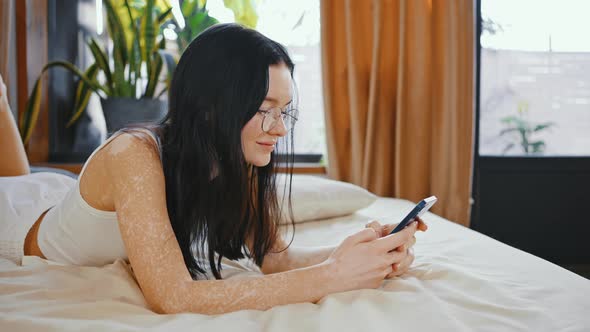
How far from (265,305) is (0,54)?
204 cm

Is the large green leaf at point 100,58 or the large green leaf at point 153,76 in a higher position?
the large green leaf at point 100,58

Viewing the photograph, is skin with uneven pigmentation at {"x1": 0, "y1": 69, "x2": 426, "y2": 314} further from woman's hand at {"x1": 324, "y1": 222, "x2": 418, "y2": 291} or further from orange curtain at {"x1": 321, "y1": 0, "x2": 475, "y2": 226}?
orange curtain at {"x1": 321, "y1": 0, "x2": 475, "y2": 226}

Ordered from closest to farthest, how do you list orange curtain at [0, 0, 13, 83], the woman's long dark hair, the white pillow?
the woman's long dark hair
the white pillow
orange curtain at [0, 0, 13, 83]

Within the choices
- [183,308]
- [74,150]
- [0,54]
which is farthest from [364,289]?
[74,150]

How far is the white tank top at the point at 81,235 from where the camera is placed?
3.58 ft

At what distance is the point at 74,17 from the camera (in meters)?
3.02

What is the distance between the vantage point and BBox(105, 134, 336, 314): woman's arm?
89 cm

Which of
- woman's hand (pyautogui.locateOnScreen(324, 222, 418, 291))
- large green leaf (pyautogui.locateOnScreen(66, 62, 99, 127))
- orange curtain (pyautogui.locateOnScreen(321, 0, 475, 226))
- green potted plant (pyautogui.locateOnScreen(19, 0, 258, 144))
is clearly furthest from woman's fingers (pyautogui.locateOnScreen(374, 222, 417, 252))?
large green leaf (pyautogui.locateOnScreen(66, 62, 99, 127))

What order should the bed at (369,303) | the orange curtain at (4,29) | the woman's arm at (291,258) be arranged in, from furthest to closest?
the orange curtain at (4,29) < the woman's arm at (291,258) < the bed at (369,303)

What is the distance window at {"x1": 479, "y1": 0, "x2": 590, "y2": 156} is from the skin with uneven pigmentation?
2.07 metres

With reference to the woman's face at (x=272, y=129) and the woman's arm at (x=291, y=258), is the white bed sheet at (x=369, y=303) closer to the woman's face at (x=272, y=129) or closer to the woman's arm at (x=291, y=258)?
the woman's arm at (x=291, y=258)

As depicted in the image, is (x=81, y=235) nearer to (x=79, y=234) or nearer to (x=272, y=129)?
(x=79, y=234)

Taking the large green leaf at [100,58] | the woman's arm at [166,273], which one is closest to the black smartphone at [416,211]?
the woman's arm at [166,273]

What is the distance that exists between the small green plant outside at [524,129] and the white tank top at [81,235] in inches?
85.3
